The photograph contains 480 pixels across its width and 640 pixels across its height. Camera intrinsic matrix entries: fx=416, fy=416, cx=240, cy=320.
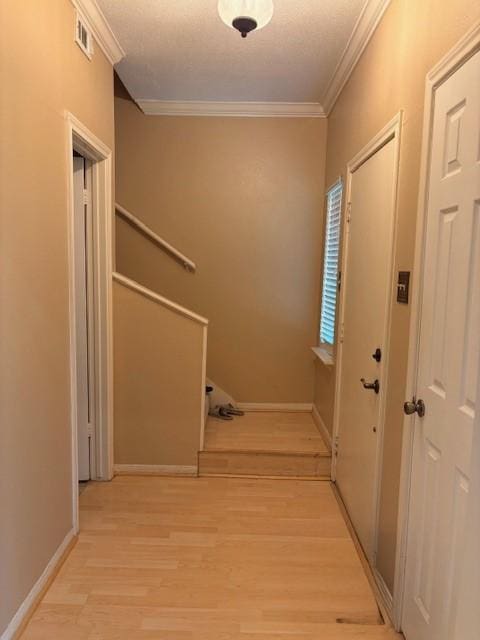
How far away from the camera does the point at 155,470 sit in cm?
293

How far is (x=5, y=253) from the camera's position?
59.1 inches

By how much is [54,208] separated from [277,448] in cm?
214

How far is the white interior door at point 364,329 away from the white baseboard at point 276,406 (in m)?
1.07

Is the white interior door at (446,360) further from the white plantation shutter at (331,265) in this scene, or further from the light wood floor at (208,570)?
the white plantation shutter at (331,265)

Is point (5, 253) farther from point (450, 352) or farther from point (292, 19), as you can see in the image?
point (292, 19)

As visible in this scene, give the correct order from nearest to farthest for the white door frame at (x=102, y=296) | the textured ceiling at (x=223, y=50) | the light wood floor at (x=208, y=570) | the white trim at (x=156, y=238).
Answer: the light wood floor at (x=208, y=570) → the textured ceiling at (x=223, y=50) → the white door frame at (x=102, y=296) → the white trim at (x=156, y=238)

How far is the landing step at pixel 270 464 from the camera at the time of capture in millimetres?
2951

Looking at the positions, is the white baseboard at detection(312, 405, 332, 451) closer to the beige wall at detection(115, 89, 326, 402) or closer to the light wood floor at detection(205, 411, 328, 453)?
the light wood floor at detection(205, 411, 328, 453)

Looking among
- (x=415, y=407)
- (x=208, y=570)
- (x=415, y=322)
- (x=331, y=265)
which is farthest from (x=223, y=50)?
(x=208, y=570)

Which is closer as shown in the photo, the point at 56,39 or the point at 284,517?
the point at 56,39

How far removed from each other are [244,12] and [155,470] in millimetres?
2697

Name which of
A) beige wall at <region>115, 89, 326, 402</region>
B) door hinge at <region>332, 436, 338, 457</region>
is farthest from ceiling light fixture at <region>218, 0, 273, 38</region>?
door hinge at <region>332, 436, 338, 457</region>

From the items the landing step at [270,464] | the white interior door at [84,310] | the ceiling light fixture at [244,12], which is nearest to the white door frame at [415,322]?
the ceiling light fixture at [244,12]

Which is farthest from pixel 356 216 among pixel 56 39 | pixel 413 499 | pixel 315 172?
pixel 56 39
